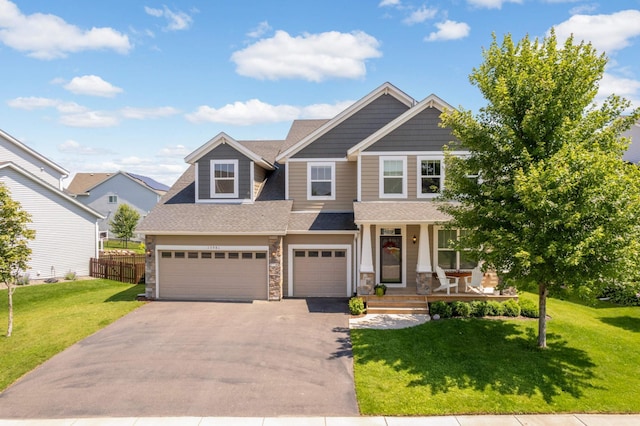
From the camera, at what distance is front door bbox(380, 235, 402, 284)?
53.4ft

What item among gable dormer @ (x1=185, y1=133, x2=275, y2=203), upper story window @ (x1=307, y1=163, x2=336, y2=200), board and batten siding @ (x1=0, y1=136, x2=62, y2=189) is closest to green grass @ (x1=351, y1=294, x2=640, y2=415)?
upper story window @ (x1=307, y1=163, x2=336, y2=200)

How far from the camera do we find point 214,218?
16.8 metres

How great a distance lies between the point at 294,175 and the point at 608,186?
1202 cm

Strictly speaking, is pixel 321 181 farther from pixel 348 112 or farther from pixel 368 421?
pixel 368 421

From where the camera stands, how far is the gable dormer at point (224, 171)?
58.1ft

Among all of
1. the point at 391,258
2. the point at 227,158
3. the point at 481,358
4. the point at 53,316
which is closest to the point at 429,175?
the point at 391,258

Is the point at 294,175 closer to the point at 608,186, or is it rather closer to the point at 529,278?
the point at 529,278

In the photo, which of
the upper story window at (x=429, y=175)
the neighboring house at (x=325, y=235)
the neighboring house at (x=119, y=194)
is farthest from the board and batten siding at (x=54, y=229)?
the upper story window at (x=429, y=175)

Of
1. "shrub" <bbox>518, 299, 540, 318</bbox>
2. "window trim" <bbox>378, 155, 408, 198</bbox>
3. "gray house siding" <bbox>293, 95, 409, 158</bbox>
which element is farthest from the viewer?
"gray house siding" <bbox>293, 95, 409, 158</bbox>

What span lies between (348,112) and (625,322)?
44.2 feet

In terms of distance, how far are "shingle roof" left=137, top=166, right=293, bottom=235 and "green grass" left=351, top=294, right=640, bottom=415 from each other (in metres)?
6.17

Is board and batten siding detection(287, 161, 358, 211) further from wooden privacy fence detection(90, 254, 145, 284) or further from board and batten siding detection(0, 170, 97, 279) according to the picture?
board and batten siding detection(0, 170, 97, 279)

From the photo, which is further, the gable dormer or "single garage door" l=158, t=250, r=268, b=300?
the gable dormer

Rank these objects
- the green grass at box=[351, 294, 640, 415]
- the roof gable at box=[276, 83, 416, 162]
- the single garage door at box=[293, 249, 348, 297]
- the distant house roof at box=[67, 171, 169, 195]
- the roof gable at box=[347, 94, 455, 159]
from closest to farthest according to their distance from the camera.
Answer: the green grass at box=[351, 294, 640, 415] → the roof gable at box=[347, 94, 455, 159] → the single garage door at box=[293, 249, 348, 297] → the roof gable at box=[276, 83, 416, 162] → the distant house roof at box=[67, 171, 169, 195]
